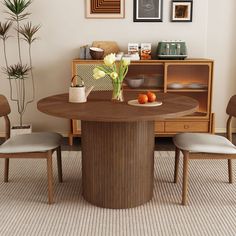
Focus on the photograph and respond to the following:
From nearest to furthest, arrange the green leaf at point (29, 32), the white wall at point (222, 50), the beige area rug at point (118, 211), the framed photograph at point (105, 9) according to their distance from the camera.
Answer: the beige area rug at point (118, 211) → the green leaf at point (29, 32) → the framed photograph at point (105, 9) → the white wall at point (222, 50)

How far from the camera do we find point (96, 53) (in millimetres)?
4211

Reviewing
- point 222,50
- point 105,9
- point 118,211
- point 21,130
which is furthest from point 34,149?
point 222,50

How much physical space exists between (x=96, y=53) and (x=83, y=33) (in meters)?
0.48

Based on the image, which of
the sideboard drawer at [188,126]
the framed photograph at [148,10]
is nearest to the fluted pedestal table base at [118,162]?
the sideboard drawer at [188,126]

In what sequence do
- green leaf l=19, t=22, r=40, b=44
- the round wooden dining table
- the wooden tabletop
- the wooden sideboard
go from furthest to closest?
green leaf l=19, t=22, r=40, b=44 → the wooden sideboard → the round wooden dining table → the wooden tabletop

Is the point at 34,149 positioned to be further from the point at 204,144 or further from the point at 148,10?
the point at 148,10

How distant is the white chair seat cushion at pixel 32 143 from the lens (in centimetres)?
272

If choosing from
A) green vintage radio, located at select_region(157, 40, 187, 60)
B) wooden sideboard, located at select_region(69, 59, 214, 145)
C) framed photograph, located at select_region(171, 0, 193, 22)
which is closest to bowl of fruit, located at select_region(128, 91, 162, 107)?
wooden sideboard, located at select_region(69, 59, 214, 145)

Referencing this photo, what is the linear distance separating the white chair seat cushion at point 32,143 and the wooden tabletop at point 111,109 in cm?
29

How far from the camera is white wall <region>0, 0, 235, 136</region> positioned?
177 inches

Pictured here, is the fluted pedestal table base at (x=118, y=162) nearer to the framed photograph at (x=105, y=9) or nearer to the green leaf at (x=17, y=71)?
the green leaf at (x=17, y=71)

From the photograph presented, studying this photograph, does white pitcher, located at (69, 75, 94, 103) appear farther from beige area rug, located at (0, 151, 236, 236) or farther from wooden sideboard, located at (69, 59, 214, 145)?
wooden sideboard, located at (69, 59, 214, 145)

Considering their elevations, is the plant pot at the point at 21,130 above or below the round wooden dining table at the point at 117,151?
below

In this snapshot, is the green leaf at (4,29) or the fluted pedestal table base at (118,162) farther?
the green leaf at (4,29)
